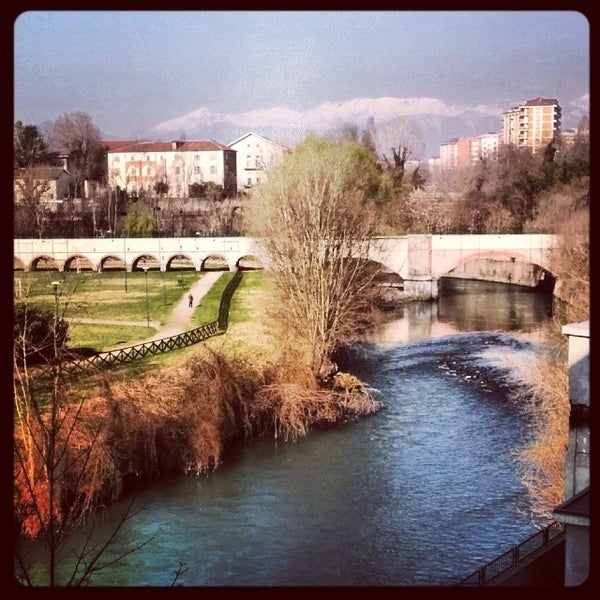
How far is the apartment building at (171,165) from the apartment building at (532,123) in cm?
619

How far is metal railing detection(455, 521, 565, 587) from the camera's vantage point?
4.18 metres

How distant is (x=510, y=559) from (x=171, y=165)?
15.3 m

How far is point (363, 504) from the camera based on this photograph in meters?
6.05

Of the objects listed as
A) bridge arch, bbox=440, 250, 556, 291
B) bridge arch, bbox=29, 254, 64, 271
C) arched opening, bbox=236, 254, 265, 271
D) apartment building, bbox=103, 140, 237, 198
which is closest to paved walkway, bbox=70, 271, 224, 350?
arched opening, bbox=236, 254, 265, 271

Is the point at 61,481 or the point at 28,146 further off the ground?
the point at 28,146

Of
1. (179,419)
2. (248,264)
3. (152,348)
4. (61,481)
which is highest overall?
(248,264)

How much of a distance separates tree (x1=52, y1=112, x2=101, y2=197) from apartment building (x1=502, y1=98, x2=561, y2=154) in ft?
28.8

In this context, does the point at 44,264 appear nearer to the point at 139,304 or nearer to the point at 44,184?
the point at 44,184

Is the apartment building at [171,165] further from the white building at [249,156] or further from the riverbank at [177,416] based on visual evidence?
the riverbank at [177,416]

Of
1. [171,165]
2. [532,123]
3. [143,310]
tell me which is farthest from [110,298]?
[532,123]

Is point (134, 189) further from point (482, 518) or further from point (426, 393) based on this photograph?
point (482, 518)

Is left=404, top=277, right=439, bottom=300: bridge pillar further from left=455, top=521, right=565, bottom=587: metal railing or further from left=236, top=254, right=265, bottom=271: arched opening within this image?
left=455, top=521, right=565, bottom=587: metal railing

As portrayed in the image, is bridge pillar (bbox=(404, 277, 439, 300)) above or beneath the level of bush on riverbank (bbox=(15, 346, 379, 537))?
above
